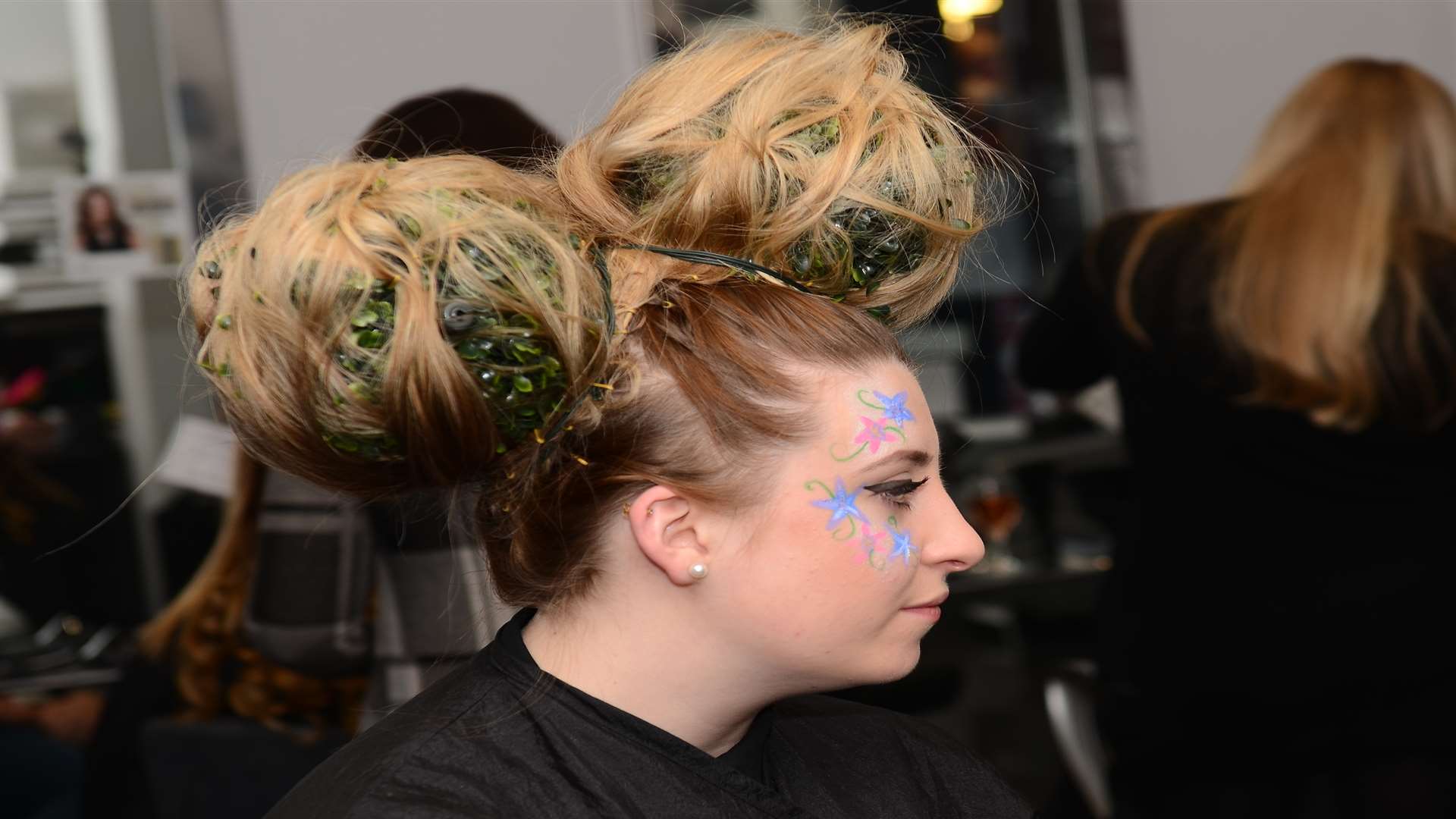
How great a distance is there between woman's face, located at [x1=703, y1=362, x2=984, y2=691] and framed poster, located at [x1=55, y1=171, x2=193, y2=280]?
169 cm

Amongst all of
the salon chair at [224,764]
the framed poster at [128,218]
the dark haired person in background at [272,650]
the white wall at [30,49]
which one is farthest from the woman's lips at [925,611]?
the white wall at [30,49]

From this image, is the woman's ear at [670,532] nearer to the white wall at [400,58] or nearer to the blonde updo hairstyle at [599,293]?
the blonde updo hairstyle at [599,293]

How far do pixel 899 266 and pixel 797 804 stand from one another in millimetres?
417

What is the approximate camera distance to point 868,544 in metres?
1.00

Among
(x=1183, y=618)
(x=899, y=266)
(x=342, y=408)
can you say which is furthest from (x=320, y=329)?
(x=1183, y=618)

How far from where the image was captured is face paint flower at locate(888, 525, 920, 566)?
39.7 inches

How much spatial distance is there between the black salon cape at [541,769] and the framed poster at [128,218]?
1.56 m

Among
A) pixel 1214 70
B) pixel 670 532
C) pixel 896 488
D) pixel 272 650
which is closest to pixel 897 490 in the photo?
pixel 896 488

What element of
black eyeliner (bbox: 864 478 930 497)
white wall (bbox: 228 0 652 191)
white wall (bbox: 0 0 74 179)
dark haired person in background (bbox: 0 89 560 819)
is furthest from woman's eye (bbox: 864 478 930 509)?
white wall (bbox: 0 0 74 179)

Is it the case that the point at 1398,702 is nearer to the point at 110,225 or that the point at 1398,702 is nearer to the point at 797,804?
the point at 797,804

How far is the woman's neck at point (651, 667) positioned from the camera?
1.01 meters

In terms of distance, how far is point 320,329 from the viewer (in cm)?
87

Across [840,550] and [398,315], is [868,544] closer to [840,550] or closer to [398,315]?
[840,550]

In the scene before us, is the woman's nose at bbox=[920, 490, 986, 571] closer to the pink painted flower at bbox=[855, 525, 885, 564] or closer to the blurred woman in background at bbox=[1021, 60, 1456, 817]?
the pink painted flower at bbox=[855, 525, 885, 564]
